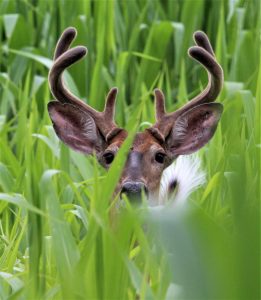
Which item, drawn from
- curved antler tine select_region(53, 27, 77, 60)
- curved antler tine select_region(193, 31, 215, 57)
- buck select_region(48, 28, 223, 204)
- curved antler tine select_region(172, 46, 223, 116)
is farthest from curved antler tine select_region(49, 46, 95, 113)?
curved antler tine select_region(193, 31, 215, 57)

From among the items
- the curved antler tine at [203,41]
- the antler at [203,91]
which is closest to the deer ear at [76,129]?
the antler at [203,91]

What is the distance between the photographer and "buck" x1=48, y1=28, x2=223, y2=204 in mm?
4453

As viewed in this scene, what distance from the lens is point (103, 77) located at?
241 inches

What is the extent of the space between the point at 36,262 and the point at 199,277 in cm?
80

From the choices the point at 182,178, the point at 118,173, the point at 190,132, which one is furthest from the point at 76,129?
the point at 118,173

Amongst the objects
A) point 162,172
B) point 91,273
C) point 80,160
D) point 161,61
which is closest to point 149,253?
point 91,273

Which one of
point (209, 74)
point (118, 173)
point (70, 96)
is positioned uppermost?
point (118, 173)

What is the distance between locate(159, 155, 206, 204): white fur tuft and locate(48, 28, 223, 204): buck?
2cm

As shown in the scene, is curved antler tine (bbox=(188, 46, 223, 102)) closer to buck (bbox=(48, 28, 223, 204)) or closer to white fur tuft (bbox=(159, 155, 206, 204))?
buck (bbox=(48, 28, 223, 204))

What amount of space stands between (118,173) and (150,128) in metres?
1.89

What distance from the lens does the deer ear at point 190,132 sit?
463 centimetres

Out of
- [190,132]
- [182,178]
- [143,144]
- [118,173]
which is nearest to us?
[118,173]

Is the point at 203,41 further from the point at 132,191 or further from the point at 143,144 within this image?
the point at 132,191

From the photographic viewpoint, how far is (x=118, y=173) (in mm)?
2691
